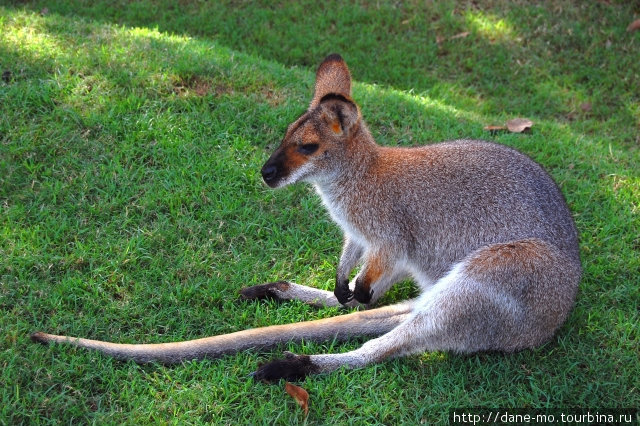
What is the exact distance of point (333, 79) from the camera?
3914 millimetres

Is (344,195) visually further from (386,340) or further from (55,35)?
(55,35)

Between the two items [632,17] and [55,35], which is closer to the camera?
[55,35]

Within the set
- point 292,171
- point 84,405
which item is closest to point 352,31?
point 292,171

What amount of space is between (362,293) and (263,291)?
0.59 m

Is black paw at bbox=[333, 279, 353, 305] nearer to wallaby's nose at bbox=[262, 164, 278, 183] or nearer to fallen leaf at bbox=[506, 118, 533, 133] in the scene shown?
wallaby's nose at bbox=[262, 164, 278, 183]

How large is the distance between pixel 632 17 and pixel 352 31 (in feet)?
10.6

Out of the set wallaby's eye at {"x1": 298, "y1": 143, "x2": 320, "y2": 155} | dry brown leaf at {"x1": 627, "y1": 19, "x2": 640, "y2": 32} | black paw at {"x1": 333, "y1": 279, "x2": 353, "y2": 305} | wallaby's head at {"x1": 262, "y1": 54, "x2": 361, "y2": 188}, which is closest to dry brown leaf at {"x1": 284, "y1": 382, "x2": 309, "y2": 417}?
black paw at {"x1": 333, "y1": 279, "x2": 353, "y2": 305}

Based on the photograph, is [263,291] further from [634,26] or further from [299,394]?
[634,26]

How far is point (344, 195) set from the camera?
378cm

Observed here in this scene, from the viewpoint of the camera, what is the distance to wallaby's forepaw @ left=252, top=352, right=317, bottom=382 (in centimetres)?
337

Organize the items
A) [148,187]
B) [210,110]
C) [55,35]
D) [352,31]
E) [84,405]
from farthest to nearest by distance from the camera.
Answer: [352,31], [55,35], [210,110], [148,187], [84,405]

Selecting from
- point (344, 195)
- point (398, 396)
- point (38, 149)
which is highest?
point (344, 195)

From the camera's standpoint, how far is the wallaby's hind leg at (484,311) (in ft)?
11.1

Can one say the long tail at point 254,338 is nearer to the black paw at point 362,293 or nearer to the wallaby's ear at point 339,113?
the black paw at point 362,293
